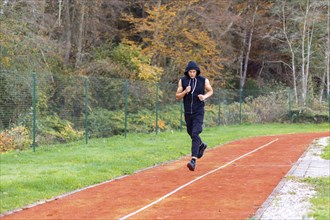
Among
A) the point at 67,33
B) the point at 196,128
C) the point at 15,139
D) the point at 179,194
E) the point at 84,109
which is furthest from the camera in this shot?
the point at 67,33

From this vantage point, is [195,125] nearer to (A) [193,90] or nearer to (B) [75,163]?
(A) [193,90]

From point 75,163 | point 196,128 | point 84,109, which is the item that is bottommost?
point 75,163

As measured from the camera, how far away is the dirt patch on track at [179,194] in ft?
23.3

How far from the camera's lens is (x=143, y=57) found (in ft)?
92.0

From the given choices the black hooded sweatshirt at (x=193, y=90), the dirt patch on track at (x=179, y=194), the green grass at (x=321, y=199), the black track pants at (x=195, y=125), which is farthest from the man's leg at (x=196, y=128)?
the green grass at (x=321, y=199)

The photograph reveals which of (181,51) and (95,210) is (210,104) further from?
(95,210)

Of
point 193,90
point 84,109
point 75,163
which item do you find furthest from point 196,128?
point 84,109

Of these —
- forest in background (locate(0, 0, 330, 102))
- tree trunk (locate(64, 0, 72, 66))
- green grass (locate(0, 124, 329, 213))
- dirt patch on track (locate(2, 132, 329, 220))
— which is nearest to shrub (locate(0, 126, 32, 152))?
green grass (locate(0, 124, 329, 213))

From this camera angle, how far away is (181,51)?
101 ft

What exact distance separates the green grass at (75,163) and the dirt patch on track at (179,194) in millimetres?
479

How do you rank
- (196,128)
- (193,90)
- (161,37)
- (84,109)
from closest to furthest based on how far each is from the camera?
1. (193,90)
2. (196,128)
3. (84,109)
4. (161,37)

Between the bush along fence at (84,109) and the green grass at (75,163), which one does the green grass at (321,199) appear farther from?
the bush along fence at (84,109)

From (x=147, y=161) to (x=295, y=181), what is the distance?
4.55 metres

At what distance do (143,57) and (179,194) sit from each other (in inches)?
789
